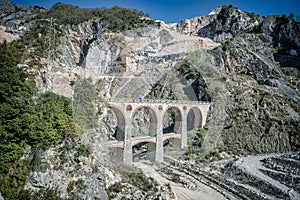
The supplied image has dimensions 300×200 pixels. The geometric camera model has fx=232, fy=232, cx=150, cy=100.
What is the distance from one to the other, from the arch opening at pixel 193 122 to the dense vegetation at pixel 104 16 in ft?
69.6

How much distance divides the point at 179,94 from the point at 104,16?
2242 cm

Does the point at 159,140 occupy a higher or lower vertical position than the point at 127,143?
lower

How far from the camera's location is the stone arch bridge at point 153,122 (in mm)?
22955

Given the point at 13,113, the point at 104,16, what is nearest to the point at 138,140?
the point at 13,113

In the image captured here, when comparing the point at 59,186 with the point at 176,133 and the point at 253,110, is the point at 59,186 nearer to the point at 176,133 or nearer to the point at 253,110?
the point at 176,133

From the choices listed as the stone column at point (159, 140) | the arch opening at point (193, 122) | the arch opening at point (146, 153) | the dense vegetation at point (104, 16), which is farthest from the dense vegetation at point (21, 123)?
the dense vegetation at point (104, 16)

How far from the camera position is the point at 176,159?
89.4ft

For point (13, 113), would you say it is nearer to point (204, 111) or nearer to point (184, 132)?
point (184, 132)

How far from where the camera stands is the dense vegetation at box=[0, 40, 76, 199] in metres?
13.2

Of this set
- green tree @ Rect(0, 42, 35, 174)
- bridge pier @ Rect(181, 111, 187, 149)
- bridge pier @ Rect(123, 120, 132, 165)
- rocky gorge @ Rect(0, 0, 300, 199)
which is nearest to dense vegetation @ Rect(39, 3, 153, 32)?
rocky gorge @ Rect(0, 0, 300, 199)

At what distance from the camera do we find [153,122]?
2731cm

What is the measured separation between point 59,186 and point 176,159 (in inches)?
623

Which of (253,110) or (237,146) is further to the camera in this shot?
(253,110)

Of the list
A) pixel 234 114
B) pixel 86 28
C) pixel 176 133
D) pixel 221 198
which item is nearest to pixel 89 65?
pixel 86 28
